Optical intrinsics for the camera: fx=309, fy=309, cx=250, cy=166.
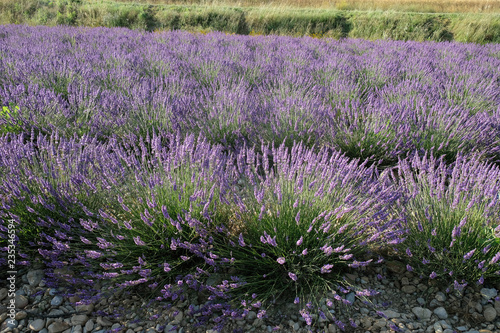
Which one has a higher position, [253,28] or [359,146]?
[253,28]

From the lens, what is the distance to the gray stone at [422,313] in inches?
61.2

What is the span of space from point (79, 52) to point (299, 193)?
5.43m

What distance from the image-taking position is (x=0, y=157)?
1.89m

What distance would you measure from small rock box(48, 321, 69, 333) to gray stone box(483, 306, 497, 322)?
2054 mm

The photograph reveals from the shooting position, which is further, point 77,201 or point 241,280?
point 77,201

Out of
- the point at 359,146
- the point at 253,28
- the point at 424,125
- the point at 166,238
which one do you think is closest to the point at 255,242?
the point at 166,238

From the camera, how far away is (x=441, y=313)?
5.12 ft

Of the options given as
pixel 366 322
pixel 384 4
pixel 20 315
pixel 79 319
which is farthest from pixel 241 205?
pixel 384 4

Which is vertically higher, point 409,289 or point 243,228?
point 243,228

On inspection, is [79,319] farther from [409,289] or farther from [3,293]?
[409,289]

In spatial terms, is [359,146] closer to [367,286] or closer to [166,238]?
[367,286]

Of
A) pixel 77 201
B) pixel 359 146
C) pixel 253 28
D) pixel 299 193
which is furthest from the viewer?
pixel 253 28

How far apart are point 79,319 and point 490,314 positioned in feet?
6.66

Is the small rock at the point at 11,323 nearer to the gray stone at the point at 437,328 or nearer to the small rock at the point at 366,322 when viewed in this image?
the small rock at the point at 366,322
